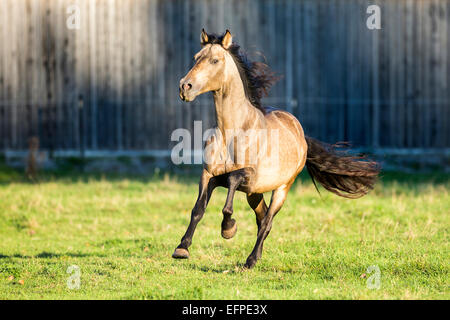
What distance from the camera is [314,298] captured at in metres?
5.79

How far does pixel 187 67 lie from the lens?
1656 centimetres

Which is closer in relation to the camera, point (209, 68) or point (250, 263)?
point (209, 68)

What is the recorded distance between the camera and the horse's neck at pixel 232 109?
22.0 feet

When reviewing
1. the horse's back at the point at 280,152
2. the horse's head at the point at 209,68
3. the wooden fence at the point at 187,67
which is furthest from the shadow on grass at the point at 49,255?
the wooden fence at the point at 187,67

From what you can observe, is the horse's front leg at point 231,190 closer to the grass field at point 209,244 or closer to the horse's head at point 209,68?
the grass field at point 209,244

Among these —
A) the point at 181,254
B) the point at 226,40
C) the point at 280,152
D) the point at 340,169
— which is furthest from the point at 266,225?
the point at 226,40

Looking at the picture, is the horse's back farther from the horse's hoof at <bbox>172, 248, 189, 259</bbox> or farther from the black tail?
the horse's hoof at <bbox>172, 248, 189, 259</bbox>

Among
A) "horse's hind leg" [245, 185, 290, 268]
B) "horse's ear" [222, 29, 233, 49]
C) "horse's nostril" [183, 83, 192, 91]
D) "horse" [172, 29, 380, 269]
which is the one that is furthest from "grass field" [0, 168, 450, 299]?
"horse's ear" [222, 29, 233, 49]

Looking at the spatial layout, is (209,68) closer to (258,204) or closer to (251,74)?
(251,74)

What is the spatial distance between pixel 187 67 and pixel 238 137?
10.1 meters

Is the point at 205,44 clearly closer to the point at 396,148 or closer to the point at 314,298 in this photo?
the point at 314,298

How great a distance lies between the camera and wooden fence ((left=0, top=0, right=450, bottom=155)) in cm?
1648

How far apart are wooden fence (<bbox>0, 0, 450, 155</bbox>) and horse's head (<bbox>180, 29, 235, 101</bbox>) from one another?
31.9 ft
